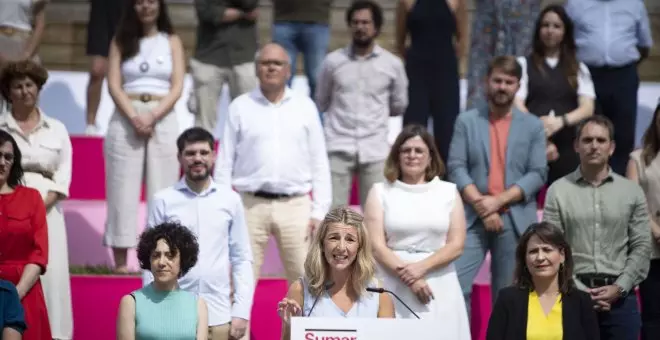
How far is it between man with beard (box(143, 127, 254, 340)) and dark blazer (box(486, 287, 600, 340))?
4.07 ft

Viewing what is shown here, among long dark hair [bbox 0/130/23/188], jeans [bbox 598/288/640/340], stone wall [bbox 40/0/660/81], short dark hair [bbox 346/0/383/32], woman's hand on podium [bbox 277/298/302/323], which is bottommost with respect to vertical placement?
jeans [bbox 598/288/640/340]

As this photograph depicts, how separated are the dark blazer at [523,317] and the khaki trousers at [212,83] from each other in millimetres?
3311

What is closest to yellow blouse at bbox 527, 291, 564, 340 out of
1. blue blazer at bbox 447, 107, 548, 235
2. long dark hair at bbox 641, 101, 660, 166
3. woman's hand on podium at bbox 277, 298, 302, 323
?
woman's hand on podium at bbox 277, 298, 302, 323

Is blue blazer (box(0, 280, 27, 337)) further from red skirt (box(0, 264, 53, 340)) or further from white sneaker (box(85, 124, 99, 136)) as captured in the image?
white sneaker (box(85, 124, 99, 136))

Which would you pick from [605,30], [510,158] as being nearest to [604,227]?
[510,158]

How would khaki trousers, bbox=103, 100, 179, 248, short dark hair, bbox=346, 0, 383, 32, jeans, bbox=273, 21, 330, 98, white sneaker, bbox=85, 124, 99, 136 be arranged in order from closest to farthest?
khaki trousers, bbox=103, 100, 179, 248 < short dark hair, bbox=346, 0, 383, 32 < jeans, bbox=273, 21, 330, 98 < white sneaker, bbox=85, 124, 99, 136

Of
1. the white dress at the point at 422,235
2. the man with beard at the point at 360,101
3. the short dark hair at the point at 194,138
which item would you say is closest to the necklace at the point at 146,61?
the man with beard at the point at 360,101

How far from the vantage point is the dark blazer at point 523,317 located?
6469mm

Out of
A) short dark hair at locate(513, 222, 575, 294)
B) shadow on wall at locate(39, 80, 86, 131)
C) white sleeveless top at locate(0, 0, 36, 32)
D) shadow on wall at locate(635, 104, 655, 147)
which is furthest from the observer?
shadow on wall at locate(39, 80, 86, 131)

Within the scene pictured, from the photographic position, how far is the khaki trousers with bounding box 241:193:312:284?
8133 mm

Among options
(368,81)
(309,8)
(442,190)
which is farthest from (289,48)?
(442,190)

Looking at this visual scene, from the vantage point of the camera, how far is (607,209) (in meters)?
7.49

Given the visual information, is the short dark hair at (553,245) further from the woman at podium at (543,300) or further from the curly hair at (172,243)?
the curly hair at (172,243)

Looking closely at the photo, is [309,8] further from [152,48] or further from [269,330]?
[269,330]
